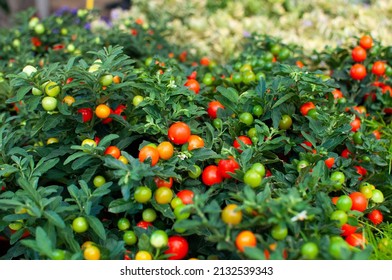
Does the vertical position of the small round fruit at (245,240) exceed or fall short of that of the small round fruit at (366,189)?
it exceeds it

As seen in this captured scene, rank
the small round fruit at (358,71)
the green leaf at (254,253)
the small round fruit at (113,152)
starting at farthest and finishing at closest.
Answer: the small round fruit at (358,71)
the small round fruit at (113,152)
the green leaf at (254,253)

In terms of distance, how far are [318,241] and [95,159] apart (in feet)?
2.29

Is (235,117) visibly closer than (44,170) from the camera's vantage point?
No

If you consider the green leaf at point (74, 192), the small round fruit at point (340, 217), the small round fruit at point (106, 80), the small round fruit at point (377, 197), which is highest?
the small round fruit at point (106, 80)

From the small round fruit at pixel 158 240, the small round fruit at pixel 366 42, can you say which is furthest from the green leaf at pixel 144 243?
the small round fruit at pixel 366 42

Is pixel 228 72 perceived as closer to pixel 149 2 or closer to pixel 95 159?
pixel 95 159

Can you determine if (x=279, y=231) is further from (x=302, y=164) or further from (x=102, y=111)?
(x=102, y=111)

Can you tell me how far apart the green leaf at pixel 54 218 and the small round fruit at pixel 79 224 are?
6 cm

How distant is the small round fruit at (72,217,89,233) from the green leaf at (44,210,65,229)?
58 millimetres

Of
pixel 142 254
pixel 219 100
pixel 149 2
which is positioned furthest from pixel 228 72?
pixel 149 2

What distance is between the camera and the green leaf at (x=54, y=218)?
117 cm

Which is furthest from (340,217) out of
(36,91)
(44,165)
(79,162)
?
(36,91)

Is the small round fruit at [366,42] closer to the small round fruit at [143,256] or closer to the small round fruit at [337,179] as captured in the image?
the small round fruit at [337,179]

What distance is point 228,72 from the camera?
6.86ft
